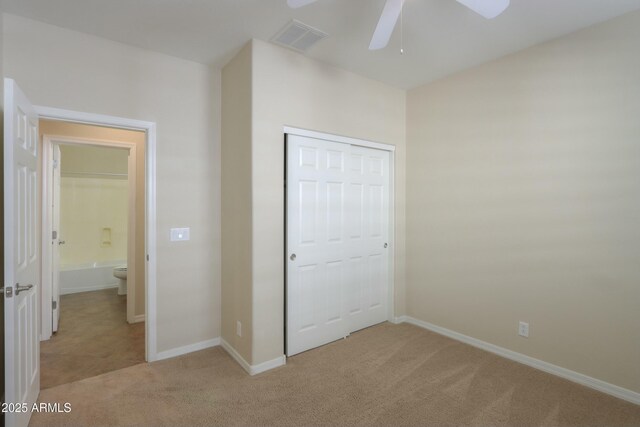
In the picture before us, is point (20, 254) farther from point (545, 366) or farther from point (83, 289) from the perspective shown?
point (83, 289)

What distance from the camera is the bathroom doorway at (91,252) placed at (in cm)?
294

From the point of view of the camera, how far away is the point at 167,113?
279 cm

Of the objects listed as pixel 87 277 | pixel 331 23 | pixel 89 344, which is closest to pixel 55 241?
pixel 89 344

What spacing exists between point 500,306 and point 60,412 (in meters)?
3.52

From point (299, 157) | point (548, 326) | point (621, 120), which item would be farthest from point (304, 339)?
point (621, 120)

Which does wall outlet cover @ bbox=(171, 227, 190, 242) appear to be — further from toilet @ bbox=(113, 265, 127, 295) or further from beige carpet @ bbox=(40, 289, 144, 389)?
toilet @ bbox=(113, 265, 127, 295)

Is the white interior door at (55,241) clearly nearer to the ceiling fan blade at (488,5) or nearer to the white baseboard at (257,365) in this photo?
the white baseboard at (257,365)

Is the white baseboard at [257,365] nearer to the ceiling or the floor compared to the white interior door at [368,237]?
nearer to the floor

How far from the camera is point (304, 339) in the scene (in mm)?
2904

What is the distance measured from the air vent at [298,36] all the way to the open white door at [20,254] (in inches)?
67.7

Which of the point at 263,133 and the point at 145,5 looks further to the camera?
the point at 263,133

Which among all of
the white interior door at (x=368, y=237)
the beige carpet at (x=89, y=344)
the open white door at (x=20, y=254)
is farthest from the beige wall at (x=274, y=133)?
the open white door at (x=20, y=254)

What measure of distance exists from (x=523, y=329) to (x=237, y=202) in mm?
2770

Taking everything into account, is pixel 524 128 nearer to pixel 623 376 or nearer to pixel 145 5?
pixel 623 376
